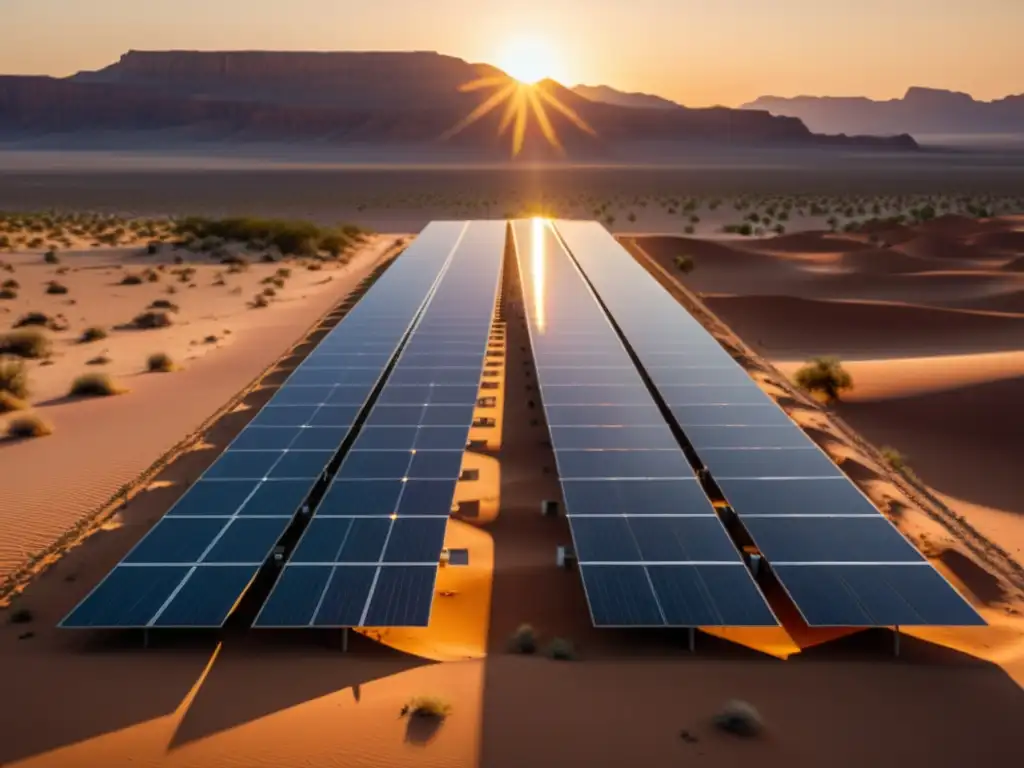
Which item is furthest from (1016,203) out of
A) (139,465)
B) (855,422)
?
(139,465)

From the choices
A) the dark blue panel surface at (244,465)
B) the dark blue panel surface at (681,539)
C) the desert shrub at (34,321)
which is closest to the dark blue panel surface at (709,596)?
the dark blue panel surface at (681,539)

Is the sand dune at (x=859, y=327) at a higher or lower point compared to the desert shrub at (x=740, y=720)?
lower

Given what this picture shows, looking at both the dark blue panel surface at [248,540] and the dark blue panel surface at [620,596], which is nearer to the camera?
the dark blue panel surface at [620,596]

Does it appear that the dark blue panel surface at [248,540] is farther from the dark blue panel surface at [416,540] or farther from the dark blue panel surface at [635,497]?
the dark blue panel surface at [635,497]

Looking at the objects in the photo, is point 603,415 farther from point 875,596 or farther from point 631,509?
point 875,596

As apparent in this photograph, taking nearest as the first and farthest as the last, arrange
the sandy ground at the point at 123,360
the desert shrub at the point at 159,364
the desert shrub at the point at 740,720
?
the desert shrub at the point at 740,720 → the sandy ground at the point at 123,360 → the desert shrub at the point at 159,364

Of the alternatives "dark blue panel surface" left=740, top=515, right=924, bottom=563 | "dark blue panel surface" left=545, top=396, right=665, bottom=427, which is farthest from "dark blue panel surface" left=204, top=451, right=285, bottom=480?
"dark blue panel surface" left=740, top=515, right=924, bottom=563
